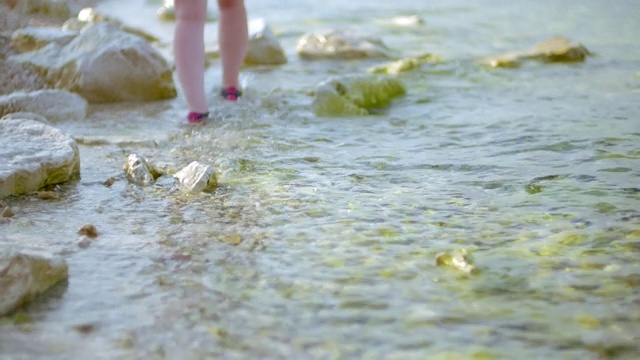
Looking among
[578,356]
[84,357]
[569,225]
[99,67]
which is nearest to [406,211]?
[569,225]

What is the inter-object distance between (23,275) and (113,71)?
2.88 m

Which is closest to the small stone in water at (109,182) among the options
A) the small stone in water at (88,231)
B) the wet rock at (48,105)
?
the small stone in water at (88,231)

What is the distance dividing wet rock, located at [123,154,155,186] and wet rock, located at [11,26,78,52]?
8.38ft

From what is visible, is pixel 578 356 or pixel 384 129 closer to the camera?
pixel 578 356

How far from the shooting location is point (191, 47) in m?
3.96

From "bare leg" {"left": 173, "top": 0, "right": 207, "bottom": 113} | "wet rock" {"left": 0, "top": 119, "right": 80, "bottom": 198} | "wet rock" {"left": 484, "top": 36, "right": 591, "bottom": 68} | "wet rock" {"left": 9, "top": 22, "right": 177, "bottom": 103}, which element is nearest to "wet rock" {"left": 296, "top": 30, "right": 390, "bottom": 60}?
"wet rock" {"left": 484, "top": 36, "right": 591, "bottom": 68}

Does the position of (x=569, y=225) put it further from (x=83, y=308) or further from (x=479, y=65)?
(x=479, y=65)

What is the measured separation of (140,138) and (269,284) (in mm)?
1846

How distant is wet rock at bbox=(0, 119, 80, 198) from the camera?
277 centimetres

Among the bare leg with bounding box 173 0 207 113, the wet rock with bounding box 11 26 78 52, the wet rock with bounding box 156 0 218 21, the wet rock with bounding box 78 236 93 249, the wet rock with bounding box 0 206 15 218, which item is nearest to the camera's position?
the wet rock with bounding box 78 236 93 249

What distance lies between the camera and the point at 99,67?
4637mm

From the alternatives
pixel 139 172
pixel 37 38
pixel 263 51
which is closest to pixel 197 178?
pixel 139 172

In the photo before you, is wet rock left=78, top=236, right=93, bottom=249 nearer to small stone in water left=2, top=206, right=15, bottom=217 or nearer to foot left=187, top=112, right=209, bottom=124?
small stone in water left=2, top=206, right=15, bottom=217

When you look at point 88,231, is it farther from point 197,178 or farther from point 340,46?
point 340,46
